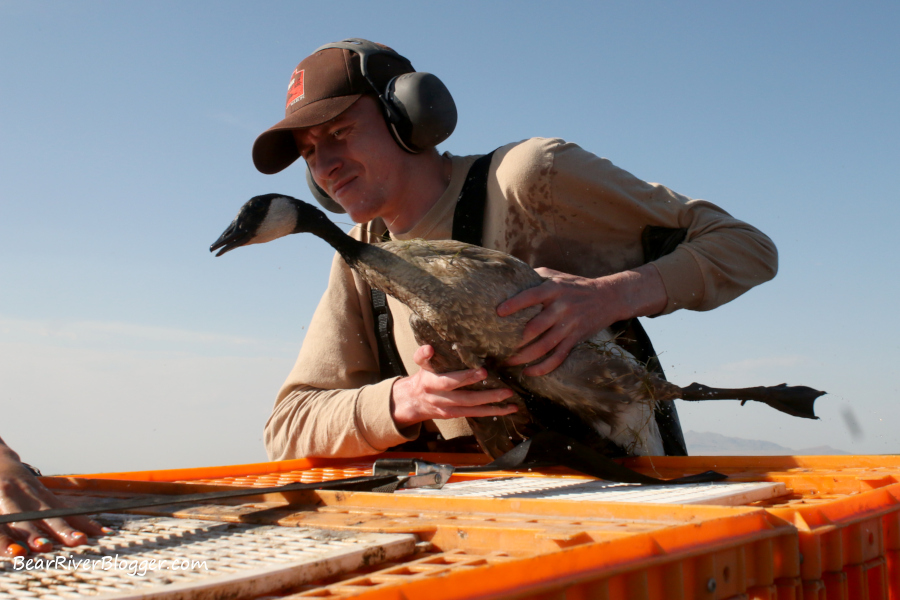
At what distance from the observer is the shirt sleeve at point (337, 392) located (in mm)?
3342

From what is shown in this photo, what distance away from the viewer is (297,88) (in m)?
3.65

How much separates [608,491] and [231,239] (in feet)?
6.23

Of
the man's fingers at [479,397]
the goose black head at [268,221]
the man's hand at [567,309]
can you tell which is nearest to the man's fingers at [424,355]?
the man's fingers at [479,397]

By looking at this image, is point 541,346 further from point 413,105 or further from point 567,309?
point 413,105

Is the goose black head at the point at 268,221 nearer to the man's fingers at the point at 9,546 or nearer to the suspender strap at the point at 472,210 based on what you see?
the suspender strap at the point at 472,210

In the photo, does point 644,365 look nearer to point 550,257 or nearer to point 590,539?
point 550,257

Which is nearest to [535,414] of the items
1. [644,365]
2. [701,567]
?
[644,365]

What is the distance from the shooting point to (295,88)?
3.67m

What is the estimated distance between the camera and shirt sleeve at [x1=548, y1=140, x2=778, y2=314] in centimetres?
319

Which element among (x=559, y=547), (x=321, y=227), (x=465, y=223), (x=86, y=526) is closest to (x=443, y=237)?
(x=465, y=223)

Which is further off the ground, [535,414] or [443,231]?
[443,231]

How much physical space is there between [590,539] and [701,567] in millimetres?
201

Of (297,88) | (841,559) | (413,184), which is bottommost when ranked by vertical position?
(841,559)

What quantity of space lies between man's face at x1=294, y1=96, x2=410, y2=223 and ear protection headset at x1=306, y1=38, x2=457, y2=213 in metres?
0.07
